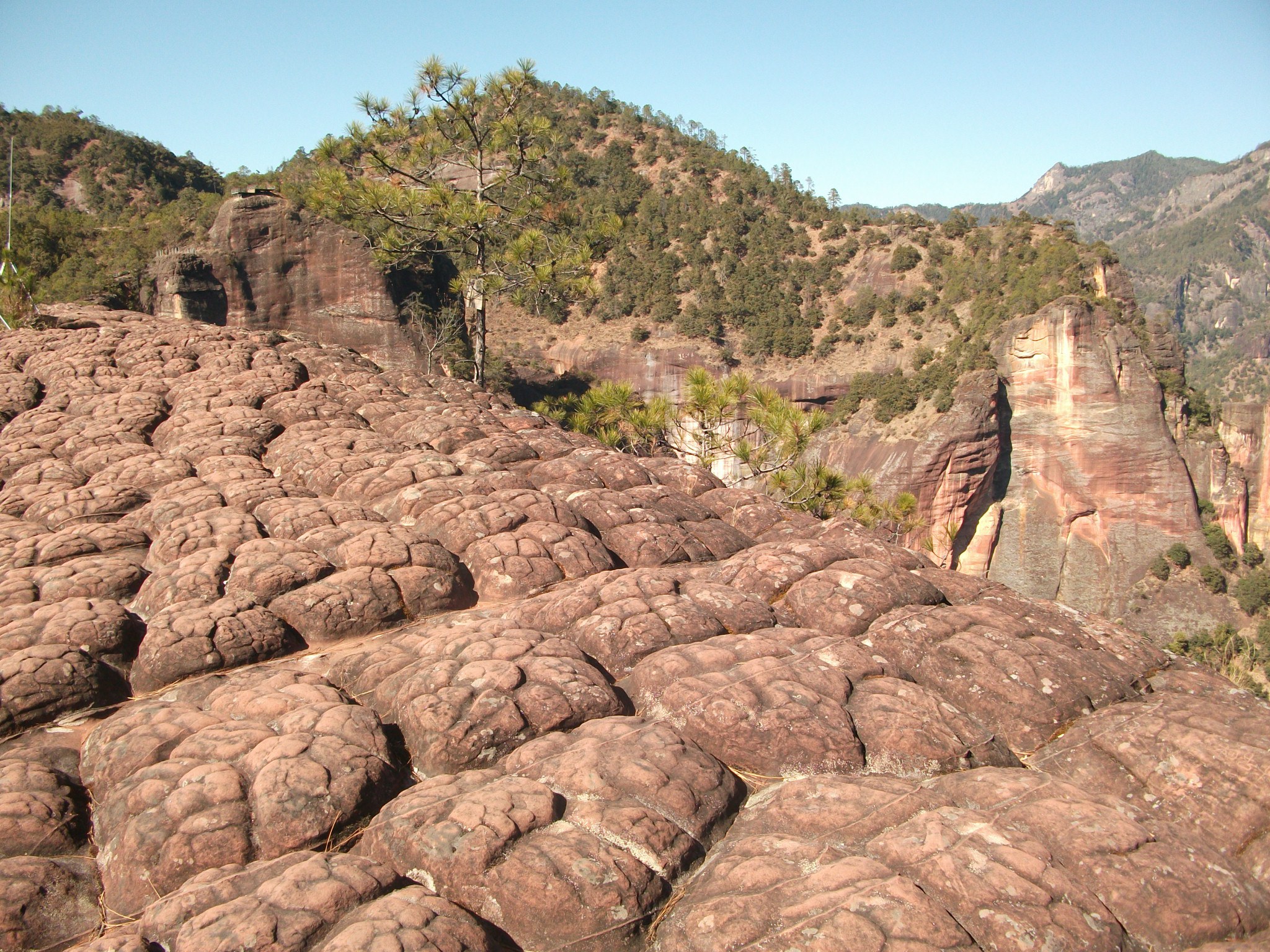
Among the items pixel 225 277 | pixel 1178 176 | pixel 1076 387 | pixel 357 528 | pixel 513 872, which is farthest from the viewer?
pixel 1178 176

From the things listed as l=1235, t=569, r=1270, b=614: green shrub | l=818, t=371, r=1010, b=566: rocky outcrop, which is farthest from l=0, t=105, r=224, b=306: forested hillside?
l=1235, t=569, r=1270, b=614: green shrub

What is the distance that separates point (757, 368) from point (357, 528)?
37.7 m

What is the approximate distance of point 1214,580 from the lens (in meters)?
31.7

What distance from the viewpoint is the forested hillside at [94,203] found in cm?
1758

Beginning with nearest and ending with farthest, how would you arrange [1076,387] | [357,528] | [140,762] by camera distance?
[140,762] → [357,528] → [1076,387]

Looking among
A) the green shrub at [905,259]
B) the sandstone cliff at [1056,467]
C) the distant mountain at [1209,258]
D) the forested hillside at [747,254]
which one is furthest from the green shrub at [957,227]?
the distant mountain at [1209,258]

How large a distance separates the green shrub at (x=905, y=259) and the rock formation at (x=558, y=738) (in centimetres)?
4104

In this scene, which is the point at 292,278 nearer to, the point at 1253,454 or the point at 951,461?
the point at 951,461

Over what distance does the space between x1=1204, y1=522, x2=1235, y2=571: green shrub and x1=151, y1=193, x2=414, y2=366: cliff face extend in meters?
33.5

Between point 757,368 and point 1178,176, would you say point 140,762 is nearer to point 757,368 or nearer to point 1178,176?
point 757,368

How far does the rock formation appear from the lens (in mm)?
2797

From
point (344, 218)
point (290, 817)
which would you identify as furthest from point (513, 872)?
point (344, 218)

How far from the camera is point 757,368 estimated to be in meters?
42.0

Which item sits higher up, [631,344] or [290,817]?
[631,344]
